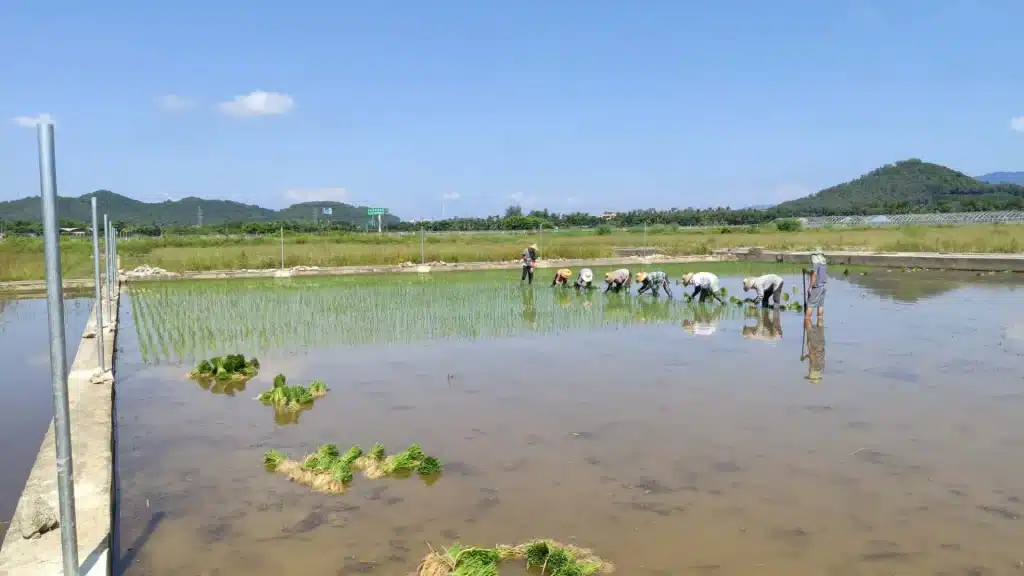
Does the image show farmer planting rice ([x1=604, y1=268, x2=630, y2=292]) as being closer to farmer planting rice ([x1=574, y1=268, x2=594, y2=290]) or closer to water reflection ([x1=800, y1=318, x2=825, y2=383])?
farmer planting rice ([x1=574, y1=268, x2=594, y2=290])

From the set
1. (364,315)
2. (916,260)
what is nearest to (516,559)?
(364,315)

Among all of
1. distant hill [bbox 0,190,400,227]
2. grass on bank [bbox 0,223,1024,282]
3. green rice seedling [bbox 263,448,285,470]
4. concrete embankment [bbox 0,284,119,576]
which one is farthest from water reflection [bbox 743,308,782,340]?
distant hill [bbox 0,190,400,227]

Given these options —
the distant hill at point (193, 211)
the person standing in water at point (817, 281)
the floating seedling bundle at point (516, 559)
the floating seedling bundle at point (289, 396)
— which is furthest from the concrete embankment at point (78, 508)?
the distant hill at point (193, 211)

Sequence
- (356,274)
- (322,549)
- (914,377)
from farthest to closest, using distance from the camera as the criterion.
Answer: (356,274) → (914,377) → (322,549)

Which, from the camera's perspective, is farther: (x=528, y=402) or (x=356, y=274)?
(x=356, y=274)

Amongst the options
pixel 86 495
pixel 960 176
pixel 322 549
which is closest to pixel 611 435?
pixel 322 549

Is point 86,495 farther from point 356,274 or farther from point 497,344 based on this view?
point 356,274

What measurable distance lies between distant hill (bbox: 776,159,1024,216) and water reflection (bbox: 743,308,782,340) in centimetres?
8918

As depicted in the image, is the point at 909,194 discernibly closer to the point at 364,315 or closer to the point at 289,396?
the point at 364,315

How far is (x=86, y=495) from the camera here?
5051 mm

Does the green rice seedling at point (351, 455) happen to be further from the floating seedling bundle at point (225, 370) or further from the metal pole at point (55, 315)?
the floating seedling bundle at point (225, 370)

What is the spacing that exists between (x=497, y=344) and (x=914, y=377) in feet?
19.8

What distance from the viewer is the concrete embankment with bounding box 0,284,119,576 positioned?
406cm

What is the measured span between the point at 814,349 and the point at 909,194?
123 m
